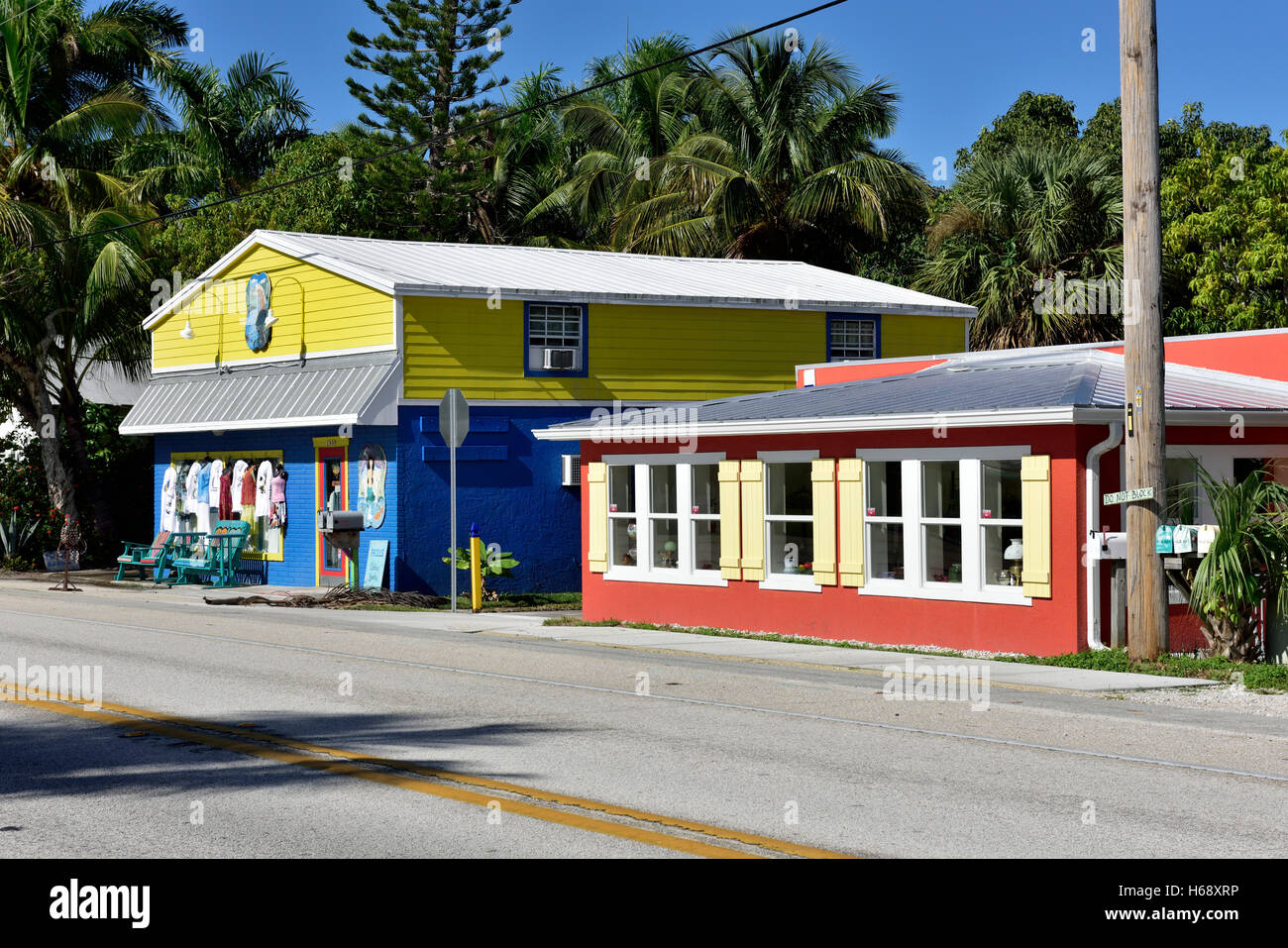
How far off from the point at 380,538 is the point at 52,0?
1730 cm

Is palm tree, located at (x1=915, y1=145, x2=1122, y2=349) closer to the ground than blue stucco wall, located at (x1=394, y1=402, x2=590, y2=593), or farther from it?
farther from it

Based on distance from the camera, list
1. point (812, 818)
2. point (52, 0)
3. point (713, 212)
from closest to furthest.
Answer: point (812, 818) → point (52, 0) → point (713, 212)

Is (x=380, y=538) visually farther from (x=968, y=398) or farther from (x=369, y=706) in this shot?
(x=369, y=706)

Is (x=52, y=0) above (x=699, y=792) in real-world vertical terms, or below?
above

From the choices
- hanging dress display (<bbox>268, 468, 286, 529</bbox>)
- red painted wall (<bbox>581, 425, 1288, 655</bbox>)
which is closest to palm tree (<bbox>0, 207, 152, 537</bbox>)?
hanging dress display (<bbox>268, 468, 286, 529</bbox>)

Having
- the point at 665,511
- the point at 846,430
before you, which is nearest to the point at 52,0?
the point at 665,511

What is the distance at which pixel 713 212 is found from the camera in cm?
4088

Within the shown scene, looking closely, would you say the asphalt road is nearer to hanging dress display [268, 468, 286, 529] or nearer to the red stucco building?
the red stucco building

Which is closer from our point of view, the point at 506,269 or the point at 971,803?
the point at 971,803

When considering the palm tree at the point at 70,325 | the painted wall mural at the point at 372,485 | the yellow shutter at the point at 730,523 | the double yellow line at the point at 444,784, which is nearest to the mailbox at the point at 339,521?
the painted wall mural at the point at 372,485

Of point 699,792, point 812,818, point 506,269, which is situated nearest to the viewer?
point 812,818

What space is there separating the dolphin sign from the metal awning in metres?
0.56

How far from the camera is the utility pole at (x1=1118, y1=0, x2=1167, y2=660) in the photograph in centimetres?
1542
